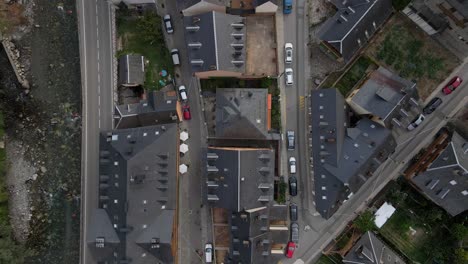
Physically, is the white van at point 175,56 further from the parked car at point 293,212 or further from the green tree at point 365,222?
the green tree at point 365,222

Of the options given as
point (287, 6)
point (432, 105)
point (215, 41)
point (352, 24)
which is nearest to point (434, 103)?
point (432, 105)

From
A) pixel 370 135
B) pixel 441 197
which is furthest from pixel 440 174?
pixel 370 135

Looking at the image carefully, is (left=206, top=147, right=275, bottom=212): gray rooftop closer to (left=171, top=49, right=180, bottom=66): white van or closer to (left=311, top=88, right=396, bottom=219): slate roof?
(left=311, top=88, right=396, bottom=219): slate roof

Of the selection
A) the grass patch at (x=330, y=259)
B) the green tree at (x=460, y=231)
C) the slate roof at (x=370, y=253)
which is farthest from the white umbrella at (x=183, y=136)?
the green tree at (x=460, y=231)

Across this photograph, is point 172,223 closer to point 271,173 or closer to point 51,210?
point 271,173

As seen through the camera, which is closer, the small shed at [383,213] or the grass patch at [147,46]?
the small shed at [383,213]

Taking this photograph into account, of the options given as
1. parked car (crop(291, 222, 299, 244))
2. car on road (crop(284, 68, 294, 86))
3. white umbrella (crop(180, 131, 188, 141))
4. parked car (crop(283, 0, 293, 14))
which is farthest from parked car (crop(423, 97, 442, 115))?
white umbrella (crop(180, 131, 188, 141))

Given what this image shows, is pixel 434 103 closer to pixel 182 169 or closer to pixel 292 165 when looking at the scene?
pixel 292 165
